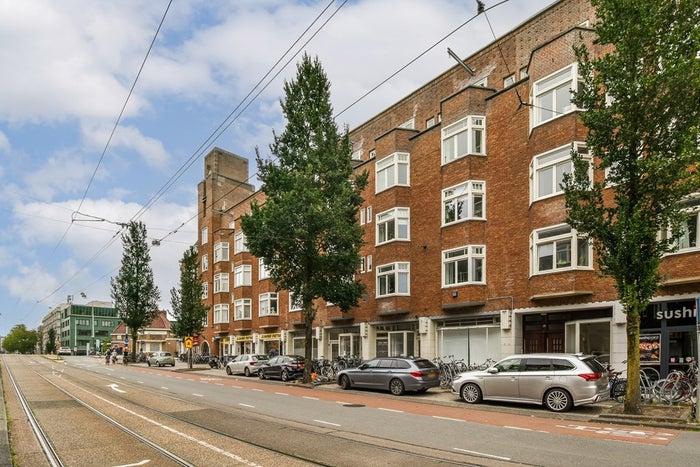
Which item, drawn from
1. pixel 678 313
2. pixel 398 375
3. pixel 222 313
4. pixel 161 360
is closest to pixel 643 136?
pixel 678 313

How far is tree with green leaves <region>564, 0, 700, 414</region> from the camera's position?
1409 cm

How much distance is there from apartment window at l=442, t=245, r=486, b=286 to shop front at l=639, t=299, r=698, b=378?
711 centimetres

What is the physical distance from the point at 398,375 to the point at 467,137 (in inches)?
419

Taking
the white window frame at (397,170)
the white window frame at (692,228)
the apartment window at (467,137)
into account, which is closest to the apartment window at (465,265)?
the apartment window at (467,137)

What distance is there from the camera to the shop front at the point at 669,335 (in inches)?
682

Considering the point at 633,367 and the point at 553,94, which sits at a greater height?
the point at 553,94

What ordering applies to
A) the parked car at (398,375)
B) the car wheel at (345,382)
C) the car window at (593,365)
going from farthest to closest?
the car wheel at (345,382)
the parked car at (398,375)
the car window at (593,365)

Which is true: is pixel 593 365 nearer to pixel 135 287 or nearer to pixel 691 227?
pixel 691 227

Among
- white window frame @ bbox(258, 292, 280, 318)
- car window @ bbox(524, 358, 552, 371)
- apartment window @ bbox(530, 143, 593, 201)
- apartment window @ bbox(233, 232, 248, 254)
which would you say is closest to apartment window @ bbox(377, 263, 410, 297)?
apartment window @ bbox(530, 143, 593, 201)

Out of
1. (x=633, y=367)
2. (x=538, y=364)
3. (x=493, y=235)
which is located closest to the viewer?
(x=633, y=367)

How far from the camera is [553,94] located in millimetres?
21234

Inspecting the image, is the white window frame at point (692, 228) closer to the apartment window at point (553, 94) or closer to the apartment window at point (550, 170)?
the apartment window at point (550, 170)

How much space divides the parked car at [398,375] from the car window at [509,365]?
164 inches

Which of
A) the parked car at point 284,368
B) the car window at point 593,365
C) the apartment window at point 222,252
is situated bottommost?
the parked car at point 284,368
